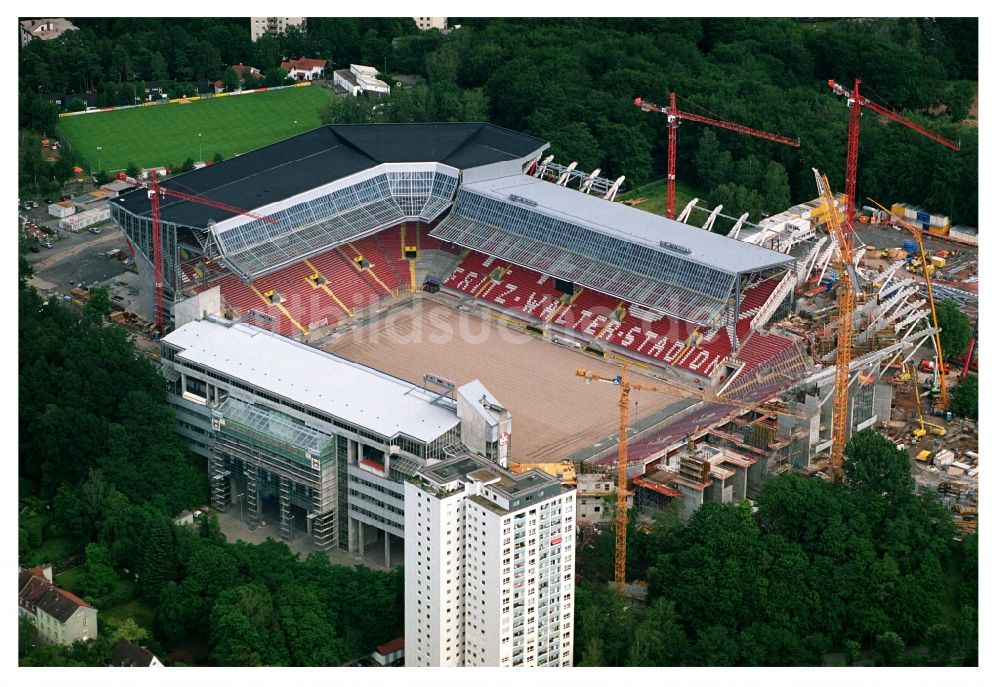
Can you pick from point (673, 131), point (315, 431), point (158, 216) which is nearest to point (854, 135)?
point (673, 131)

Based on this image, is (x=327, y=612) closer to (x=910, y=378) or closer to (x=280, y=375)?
(x=280, y=375)

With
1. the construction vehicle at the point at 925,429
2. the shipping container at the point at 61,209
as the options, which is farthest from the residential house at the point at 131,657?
the shipping container at the point at 61,209

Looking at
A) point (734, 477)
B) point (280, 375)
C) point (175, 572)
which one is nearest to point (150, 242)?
point (280, 375)

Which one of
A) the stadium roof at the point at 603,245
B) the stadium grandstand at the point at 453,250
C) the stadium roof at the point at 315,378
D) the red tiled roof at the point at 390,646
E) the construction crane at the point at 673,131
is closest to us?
the red tiled roof at the point at 390,646

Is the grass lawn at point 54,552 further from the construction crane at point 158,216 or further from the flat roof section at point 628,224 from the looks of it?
the flat roof section at point 628,224

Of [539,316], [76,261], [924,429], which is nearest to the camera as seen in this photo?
[924,429]

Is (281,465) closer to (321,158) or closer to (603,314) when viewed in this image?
(603,314)
